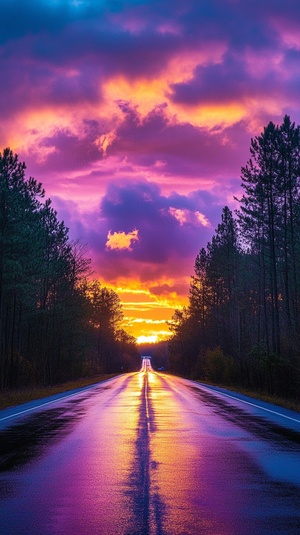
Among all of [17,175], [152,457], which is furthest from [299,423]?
[17,175]

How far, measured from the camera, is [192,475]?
29.3 ft

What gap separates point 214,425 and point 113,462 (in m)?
7.08

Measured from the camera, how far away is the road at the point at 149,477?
6.12 meters

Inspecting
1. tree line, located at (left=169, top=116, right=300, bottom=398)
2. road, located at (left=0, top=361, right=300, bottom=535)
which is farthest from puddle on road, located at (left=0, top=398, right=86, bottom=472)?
tree line, located at (left=169, top=116, right=300, bottom=398)

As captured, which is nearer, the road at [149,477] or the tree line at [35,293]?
the road at [149,477]

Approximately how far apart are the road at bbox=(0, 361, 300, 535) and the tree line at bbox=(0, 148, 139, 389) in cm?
1854

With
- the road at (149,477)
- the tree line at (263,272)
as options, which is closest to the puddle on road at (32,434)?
the road at (149,477)

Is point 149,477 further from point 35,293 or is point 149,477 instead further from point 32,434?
point 35,293

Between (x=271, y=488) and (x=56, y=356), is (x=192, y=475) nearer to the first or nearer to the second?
(x=271, y=488)

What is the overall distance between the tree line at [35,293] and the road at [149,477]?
60.8 ft

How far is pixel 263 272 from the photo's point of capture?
1966 inches

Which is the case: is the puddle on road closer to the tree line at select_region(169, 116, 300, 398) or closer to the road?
the road

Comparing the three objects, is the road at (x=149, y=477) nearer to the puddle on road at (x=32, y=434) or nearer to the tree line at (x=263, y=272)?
the puddle on road at (x=32, y=434)

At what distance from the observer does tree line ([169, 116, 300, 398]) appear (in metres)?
33.4
